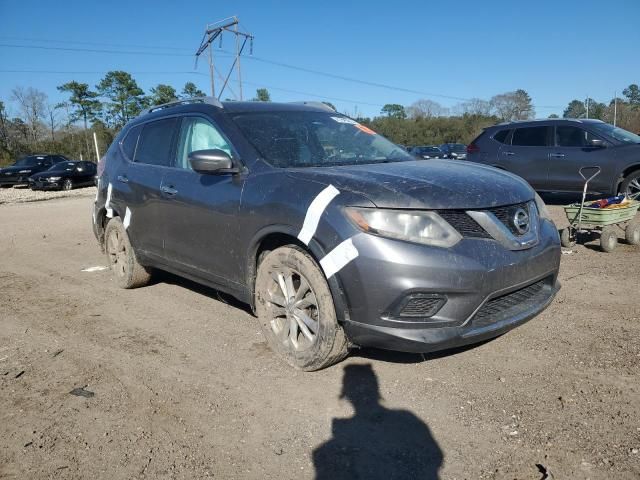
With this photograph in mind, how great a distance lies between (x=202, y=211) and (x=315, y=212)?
1.22 m

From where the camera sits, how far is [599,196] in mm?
9234

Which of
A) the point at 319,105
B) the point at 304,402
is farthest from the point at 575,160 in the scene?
the point at 304,402

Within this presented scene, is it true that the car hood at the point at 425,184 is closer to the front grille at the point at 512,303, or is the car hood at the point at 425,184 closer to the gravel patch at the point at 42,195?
the front grille at the point at 512,303

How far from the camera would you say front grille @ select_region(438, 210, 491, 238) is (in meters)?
2.73

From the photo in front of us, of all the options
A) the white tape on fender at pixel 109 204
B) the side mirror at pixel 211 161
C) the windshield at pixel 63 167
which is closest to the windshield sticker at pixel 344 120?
the side mirror at pixel 211 161

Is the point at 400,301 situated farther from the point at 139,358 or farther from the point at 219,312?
the point at 219,312

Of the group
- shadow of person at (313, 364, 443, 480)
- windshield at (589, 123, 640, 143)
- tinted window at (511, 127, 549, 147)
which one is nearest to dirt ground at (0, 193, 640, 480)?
shadow of person at (313, 364, 443, 480)

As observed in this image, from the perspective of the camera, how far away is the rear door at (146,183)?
4387 millimetres

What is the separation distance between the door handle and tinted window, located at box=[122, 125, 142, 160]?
98 centimetres

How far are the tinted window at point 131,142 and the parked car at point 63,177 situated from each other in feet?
63.7

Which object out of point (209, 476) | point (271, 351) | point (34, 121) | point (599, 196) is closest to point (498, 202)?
point (271, 351)

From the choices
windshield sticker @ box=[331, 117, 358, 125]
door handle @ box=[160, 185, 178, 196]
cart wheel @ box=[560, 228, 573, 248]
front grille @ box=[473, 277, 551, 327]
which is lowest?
cart wheel @ box=[560, 228, 573, 248]

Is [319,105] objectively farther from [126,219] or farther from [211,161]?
[126,219]

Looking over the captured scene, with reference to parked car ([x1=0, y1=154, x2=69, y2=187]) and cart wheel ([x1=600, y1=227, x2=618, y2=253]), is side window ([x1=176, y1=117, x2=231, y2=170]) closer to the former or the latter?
cart wheel ([x1=600, y1=227, x2=618, y2=253])
